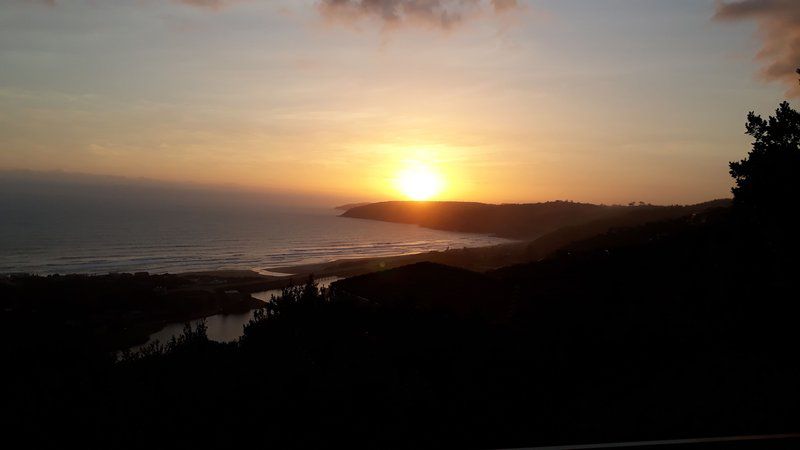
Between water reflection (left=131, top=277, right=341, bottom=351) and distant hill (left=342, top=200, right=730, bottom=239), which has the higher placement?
distant hill (left=342, top=200, right=730, bottom=239)

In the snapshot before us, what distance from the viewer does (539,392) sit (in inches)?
321

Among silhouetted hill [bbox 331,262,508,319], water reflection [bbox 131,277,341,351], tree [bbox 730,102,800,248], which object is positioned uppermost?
tree [bbox 730,102,800,248]

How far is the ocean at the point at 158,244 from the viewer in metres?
60.6

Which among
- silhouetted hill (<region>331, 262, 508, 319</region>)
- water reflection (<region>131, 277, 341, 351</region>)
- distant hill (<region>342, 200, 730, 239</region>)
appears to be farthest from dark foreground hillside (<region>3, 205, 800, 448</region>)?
distant hill (<region>342, 200, 730, 239</region>)

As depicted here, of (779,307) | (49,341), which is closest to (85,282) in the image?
(49,341)

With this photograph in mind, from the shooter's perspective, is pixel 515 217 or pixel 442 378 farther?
pixel 515 217

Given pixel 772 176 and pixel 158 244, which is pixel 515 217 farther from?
pixel 772 176

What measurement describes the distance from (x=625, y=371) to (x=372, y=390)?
5.26 m

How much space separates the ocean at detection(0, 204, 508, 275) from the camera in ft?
199

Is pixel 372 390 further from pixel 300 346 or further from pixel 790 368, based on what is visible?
pixel 790 368

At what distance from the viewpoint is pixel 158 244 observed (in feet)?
257

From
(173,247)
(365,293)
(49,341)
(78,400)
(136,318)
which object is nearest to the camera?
(78,400)

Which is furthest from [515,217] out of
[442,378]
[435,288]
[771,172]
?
[442,378]

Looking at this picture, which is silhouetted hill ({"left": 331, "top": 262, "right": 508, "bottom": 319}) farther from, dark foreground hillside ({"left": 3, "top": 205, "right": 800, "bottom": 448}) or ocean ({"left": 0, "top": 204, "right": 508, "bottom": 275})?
ocean ({"left": 0, "top": 204, "right": 508, "bottom": 275})
